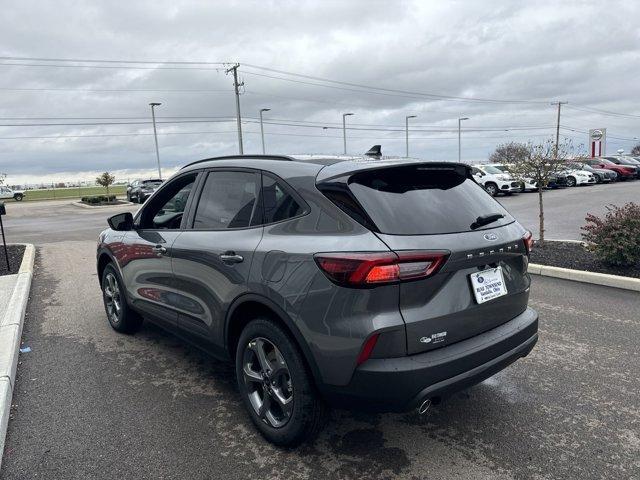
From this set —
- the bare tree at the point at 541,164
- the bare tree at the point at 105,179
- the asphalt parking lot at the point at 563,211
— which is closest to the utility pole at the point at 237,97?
the bare tree at the point at 105,179

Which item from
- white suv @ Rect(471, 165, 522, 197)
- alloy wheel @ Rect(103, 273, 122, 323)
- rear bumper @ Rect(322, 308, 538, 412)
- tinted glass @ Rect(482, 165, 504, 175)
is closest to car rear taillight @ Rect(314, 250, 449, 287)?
rear bumper @ Rect(322, 308, 538, 412)

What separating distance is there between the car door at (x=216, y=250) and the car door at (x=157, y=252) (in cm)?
16

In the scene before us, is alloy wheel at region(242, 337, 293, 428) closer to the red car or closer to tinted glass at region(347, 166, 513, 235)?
tinted glass at region(347, 166, 513, 235)

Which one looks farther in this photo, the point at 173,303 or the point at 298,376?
the point at 173,303

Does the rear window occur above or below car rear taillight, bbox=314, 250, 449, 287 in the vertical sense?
above

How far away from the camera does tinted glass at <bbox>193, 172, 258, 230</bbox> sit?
3.38 meters

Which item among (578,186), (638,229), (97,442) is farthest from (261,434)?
(578,186)

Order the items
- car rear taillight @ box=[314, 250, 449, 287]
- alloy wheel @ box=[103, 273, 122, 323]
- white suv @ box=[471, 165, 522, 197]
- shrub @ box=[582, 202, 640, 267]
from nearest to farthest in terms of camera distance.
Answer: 1. car rear taillight @ box=[314, 250, 449, 287]
2. alloy wheel @ box=[103, 273, 122, 323]
3. shrub @ box=[582, 202, 640, 267]
4. white suv @ box=[471, 165, 522, 197]

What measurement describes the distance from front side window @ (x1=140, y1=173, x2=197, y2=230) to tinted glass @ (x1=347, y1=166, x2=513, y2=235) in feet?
5.73

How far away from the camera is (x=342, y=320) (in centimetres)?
259

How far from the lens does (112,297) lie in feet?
17.7

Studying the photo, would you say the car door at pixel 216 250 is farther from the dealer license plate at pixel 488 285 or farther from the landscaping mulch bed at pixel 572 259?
the landscaping mulch bed at pixel 572 259

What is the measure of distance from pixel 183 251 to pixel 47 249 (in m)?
9.89

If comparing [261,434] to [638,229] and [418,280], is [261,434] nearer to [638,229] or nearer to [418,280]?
Result: [418,280]
